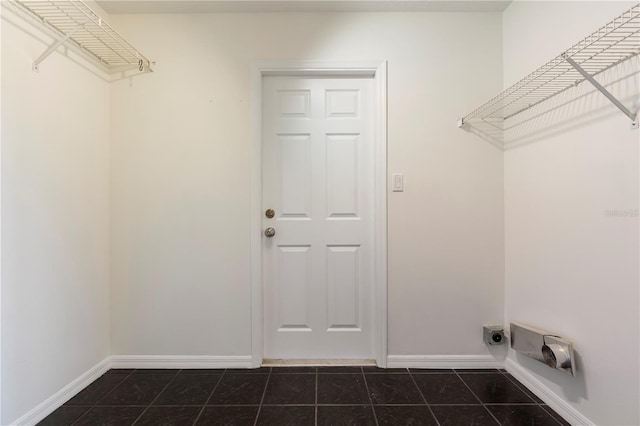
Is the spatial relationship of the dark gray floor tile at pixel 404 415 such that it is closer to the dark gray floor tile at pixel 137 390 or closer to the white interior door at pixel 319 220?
the white interior door at pixel 319 220

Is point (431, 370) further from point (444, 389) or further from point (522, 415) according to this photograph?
point (522, 415)

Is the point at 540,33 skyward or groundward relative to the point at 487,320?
skyward

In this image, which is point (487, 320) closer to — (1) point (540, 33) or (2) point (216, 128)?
(1) point (540, 33)

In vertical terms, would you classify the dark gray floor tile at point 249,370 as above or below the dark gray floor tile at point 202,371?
above

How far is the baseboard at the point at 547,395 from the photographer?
1.27 metres

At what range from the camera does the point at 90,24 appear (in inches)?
57.0

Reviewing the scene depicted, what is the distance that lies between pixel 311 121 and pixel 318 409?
1.60m

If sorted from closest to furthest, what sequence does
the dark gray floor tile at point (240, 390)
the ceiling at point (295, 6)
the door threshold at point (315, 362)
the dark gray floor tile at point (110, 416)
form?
the dark gray floor tile at point (110, 416)
the dark gray floor tile at point (240, 390)
the ceiling at point (295, 6)
the door threshold at point (315, 362)

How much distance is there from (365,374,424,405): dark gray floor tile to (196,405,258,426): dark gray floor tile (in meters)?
0.61

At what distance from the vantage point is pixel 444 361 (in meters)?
1.74

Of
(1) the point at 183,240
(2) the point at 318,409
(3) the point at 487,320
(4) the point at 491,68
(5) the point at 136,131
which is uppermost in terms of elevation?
(4) the point at 491,68

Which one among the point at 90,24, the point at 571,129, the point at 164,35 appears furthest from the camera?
the point at 164,35

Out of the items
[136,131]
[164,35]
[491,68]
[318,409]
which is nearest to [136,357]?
[318,409]

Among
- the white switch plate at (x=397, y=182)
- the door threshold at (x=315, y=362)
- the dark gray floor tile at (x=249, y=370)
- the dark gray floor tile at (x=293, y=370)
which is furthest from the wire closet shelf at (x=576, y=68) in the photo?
the dark gray floor tile at (x=249, y=370)
